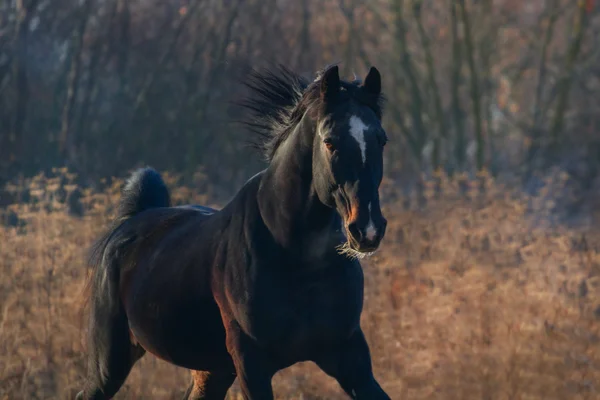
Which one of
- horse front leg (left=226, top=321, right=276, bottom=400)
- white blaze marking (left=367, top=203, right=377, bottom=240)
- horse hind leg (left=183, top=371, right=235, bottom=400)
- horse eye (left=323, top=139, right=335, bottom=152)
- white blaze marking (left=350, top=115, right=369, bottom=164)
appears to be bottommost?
horse hind leg (left=183, top=371, right=235, bottom=400)

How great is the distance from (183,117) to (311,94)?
19.5 m

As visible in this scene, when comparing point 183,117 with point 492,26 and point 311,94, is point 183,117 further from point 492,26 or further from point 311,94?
point 311,94

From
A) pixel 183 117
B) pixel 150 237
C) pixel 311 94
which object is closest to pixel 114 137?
pixel 183 117

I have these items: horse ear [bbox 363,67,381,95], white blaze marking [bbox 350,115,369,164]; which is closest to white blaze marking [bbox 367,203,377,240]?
white blaze marking [bbox 350,115,369,164]

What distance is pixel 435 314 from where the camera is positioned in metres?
8.20

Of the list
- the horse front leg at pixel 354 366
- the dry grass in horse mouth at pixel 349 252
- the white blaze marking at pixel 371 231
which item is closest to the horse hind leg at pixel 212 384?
the horse front leg at pixel 354 366

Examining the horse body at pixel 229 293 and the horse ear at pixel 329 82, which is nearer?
the horse ear at pixel 329 82

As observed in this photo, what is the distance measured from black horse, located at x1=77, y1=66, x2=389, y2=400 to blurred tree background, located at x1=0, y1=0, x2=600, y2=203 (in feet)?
51.2

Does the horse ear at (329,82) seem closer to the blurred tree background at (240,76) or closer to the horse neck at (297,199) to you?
the horse neck at (297,199)

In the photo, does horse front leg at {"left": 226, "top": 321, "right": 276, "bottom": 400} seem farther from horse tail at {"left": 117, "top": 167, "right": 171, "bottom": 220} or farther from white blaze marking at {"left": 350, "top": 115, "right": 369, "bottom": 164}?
horse tail at {"left": 117, "top": 167, "right": 171, "bottom": 220}

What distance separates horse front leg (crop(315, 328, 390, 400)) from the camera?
14.7 ft

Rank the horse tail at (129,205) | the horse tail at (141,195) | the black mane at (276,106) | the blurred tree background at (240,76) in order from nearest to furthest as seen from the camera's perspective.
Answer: the black mane at (276,106), the horse tail at (129,205), the horse tail at (141,195), the blurred tree background at (240,76)

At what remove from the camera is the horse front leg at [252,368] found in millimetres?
4457

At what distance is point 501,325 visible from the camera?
7871 millimetres
